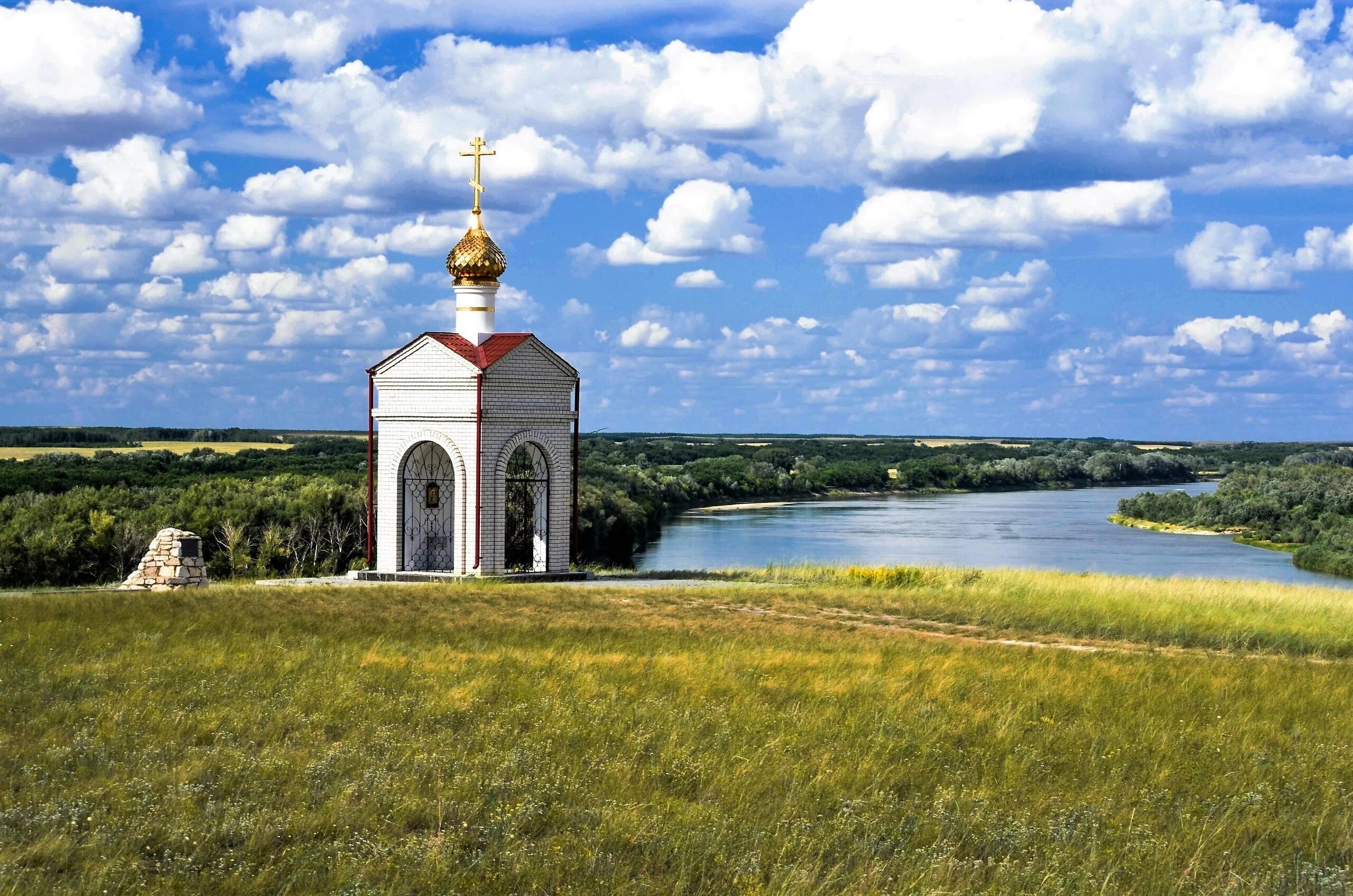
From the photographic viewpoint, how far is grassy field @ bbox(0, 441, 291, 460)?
291 ft

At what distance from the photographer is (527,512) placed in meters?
28.8

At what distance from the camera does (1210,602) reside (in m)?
22.8

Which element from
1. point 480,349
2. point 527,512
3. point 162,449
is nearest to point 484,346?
point 480,349

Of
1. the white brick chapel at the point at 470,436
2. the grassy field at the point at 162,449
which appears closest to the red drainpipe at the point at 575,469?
the white brick chapel at the point at 470,436

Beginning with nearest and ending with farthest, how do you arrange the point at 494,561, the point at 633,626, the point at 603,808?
the point at 603,808 → the point at 633,626 → the point at 494,561

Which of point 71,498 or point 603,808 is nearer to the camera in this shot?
point 603,808

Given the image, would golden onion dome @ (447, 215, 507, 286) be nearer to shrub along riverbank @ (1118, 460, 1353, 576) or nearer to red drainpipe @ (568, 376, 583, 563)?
red drainpipe @ (568, 376, 583, 563)

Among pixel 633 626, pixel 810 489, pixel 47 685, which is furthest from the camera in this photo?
pixel 810 489

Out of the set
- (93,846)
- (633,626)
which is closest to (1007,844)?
(93,846)

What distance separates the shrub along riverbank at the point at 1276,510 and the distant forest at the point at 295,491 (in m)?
30.1

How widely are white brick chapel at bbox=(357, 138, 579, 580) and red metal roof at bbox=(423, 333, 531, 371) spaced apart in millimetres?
25

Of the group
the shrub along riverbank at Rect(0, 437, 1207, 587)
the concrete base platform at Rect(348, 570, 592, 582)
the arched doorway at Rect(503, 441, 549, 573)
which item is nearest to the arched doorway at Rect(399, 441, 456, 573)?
the arched doorway at Rect(503, 441, 549, 573)

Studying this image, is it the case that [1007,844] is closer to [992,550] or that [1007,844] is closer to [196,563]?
[196,563]

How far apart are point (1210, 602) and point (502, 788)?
55.1 feet
